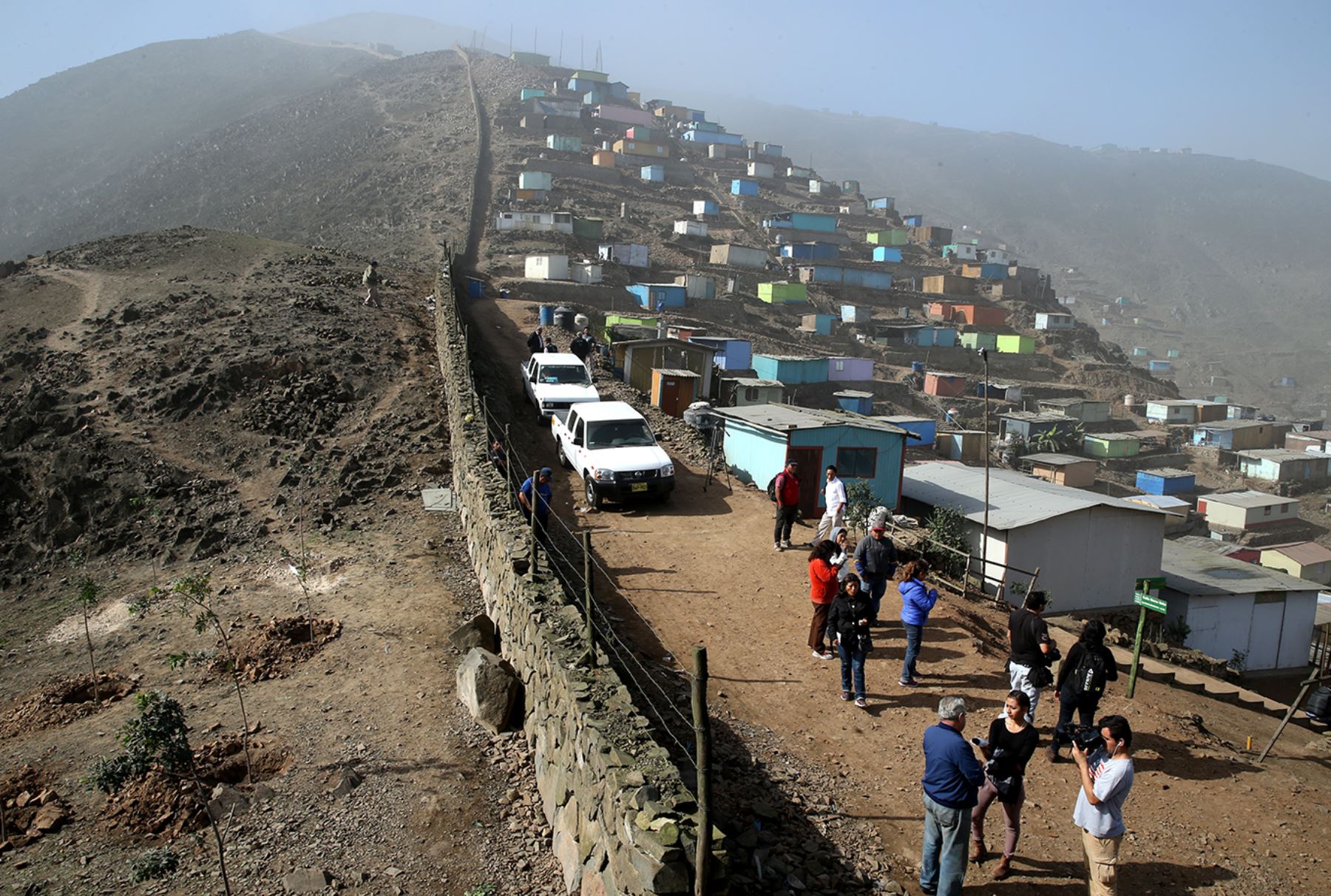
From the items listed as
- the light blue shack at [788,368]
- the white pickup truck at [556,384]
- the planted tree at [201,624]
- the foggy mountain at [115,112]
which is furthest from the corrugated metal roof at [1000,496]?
the foggy mountain at [115,112]

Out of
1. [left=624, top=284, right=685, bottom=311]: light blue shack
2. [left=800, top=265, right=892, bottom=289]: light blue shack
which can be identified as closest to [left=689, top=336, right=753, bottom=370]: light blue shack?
[left=624, top=284, right=685, bottom=311]: light blue shack

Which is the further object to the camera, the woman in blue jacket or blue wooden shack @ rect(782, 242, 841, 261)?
blue wooden shack @ rect(782, 242, 841, 261)

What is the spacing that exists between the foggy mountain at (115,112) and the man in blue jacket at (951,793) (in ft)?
305

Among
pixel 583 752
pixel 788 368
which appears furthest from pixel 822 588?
pixel 788 368

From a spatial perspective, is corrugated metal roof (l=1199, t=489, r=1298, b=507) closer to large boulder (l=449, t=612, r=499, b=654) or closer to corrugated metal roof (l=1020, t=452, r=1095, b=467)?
corrugated metal roof (l=1020, t=452, r=1095, b=467)

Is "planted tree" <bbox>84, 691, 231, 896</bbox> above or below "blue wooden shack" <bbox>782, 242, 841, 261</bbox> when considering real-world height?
below

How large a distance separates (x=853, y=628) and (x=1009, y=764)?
2.48 meters

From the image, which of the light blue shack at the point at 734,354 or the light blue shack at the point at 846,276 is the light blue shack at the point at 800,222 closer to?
the light blue shack at the point at 846,276

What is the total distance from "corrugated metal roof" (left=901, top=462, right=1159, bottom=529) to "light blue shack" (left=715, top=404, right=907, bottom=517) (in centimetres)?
167

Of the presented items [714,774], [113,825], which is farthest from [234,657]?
[714,774]

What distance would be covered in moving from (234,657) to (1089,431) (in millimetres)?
64537

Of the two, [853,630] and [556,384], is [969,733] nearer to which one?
[853,630]

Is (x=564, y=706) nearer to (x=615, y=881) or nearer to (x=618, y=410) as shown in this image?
(x=615, y=881)

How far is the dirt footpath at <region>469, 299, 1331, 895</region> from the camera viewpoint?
7.05 m
